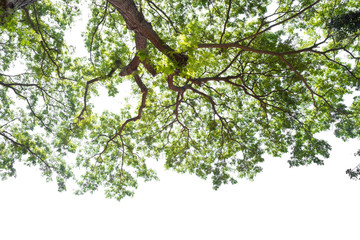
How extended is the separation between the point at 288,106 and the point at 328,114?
1320mm

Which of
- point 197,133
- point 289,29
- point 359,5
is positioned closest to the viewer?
point 359,5

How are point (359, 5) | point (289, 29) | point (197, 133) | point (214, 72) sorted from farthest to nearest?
point (197, 133), point (214, 72), point (289, 29), point (359, 5)

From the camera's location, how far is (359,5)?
242 inches

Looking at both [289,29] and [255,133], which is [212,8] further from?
[255,133]

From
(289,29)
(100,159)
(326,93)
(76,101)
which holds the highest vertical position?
(289,29)

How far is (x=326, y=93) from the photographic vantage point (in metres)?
7.32

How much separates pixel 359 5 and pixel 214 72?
4492mm

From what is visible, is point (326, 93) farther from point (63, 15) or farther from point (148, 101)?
point (63, 15)

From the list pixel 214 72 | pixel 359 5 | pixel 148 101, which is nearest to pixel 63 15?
pixel 148 101

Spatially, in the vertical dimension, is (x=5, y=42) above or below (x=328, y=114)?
above

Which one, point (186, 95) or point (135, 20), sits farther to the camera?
point (186, 95)

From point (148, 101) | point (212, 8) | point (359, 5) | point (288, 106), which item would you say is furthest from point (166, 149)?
point (359, 5)

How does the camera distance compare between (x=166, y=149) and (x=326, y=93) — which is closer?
(x=326, y=93)

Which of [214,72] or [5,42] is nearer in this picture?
[5,42]
